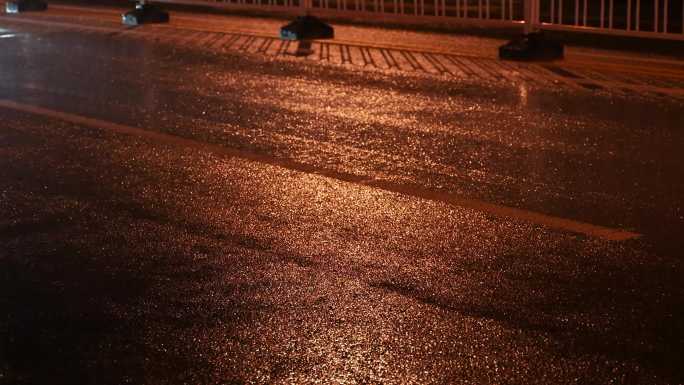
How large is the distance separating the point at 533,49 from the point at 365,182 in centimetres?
514

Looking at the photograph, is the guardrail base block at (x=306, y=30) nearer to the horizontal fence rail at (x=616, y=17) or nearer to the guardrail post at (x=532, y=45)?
the horizontal fence rail at (x=616, y=17)

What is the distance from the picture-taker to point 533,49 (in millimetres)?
11906

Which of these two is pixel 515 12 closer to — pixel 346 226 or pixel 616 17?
pixel 616 17

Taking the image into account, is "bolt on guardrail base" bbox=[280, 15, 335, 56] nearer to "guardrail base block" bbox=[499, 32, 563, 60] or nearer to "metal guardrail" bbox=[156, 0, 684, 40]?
"metal guardrail" bbox=[156, 0, 684, 40]

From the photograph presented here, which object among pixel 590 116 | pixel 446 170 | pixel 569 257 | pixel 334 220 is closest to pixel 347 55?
pixel 590 116

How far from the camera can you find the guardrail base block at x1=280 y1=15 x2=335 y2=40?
14258mm

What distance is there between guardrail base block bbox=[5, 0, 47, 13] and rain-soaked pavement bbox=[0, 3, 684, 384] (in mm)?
7767

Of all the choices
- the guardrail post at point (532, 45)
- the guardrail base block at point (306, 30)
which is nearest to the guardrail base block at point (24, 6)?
the guardrail base block at point (306, 30)

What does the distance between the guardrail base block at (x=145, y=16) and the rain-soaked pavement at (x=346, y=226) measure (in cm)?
494

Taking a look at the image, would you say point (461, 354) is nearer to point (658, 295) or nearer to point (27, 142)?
point (658, 295)

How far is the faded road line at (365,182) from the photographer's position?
20.2ft

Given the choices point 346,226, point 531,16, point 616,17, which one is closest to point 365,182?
point 346,226

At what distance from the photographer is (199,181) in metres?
7.43

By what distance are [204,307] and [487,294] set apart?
1.24 meters
